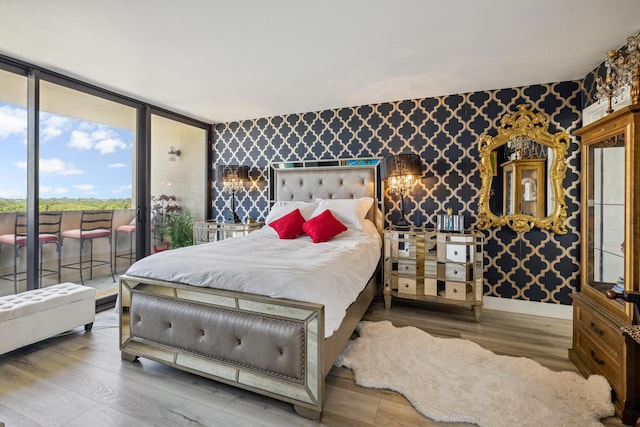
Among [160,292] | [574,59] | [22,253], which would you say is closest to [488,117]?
[574,59]

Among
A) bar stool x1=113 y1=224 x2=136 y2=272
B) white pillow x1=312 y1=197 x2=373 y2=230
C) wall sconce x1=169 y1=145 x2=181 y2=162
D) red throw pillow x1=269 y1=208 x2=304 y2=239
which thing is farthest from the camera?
wall sconce x1=169 y1=145 x2=181 y2=162

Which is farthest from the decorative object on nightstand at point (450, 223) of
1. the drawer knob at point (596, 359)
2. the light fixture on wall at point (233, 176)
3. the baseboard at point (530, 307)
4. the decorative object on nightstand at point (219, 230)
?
the light fixture on wall at point (233, 176)

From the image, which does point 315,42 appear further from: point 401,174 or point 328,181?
point 328,181

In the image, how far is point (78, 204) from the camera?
346 centimetres

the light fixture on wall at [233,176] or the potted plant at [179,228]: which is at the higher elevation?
the light fixture on wall at [233,176]

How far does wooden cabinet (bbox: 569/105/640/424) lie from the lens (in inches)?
67.6

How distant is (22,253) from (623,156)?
16.7ft

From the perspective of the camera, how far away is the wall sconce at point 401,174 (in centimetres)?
352

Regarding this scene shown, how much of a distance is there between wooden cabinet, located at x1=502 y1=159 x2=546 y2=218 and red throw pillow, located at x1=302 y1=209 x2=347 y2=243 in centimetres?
202

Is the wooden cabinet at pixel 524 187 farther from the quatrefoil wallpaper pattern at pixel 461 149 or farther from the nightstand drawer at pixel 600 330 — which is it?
the nightstand drawer at pixel 600 330

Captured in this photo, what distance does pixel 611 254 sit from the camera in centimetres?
206

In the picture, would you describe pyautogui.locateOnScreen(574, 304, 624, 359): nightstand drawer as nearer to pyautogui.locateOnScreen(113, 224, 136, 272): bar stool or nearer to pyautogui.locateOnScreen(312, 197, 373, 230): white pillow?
pyautogui.locateOnScreen(312, 197, 373, 230): white pillow

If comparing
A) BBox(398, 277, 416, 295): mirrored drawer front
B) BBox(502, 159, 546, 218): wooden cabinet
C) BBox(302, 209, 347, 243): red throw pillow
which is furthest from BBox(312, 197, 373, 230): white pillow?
BBox(502, 159, 546, 218): wooden cabinet

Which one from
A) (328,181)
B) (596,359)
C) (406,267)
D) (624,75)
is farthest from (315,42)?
(596,359)
